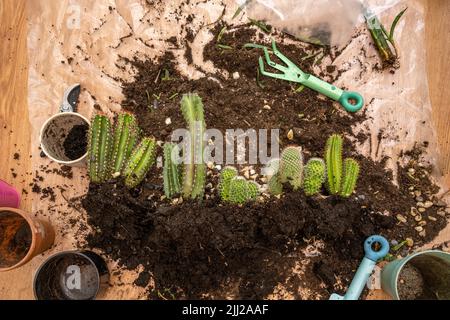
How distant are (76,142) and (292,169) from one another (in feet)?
2.78

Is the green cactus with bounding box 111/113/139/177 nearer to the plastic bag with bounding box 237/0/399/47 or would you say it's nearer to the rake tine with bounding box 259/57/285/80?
the rake tine with bounding box 259/57/285/80

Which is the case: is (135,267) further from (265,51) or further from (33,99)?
(265,51)

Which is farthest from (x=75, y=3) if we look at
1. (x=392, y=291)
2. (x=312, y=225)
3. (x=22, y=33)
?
(x=392, y=291)

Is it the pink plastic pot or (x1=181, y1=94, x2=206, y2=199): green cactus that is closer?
(x1=181, y1=94, x2=206, y2=199): green cactus

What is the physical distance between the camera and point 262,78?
1815 mm

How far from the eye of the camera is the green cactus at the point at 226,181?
1.66 meters

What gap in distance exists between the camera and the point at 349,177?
1675mm

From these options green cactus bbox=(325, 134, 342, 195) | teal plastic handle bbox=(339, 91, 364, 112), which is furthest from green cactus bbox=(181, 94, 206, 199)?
teal plastic handle bbox=(339, 91, 364, 112)

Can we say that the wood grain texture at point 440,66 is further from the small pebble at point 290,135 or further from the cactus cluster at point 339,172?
the small pebble at point 290,135

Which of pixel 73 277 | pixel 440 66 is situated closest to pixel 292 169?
pixel 440 66

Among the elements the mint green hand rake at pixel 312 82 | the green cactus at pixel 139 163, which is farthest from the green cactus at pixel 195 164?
the mint green hand rake at pixel 312 82

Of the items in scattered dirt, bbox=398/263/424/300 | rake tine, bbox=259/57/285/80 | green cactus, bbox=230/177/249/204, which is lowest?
scattered dirt, bbox=398/263/424/300

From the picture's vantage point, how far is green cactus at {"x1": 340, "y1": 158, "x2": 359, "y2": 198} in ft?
5.48

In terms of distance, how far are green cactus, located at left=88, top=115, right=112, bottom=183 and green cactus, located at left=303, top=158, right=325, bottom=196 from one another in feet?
2.47
